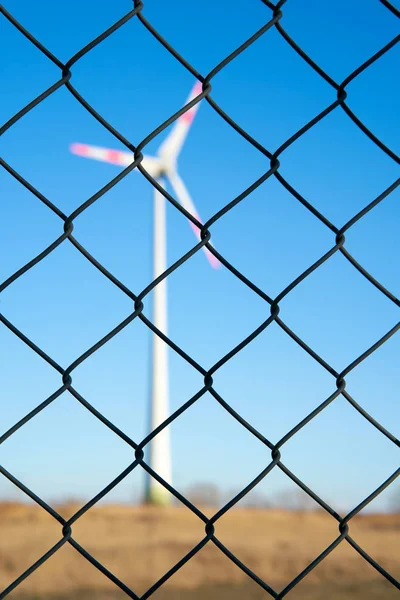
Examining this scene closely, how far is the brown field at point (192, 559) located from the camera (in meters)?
13.7

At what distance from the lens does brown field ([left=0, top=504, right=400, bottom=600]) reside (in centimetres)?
1373

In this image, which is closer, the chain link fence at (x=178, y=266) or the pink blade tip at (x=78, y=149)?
the chain link fence at (x=178, y=266)

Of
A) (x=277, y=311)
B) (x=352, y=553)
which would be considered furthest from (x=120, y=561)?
(x=277, y=311)

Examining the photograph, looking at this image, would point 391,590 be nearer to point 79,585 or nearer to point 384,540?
point 79,585

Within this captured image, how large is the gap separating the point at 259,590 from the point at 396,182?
1326 cm

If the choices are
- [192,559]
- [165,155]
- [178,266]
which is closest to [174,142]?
[165,155]

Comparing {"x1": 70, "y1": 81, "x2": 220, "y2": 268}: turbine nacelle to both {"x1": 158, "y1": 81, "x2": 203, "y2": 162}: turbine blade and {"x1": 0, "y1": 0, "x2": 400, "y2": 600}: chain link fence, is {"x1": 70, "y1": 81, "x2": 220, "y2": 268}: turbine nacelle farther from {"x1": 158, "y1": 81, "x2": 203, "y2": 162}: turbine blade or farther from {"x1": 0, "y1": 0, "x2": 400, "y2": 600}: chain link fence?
{"x1": 0, "y1": 0, "x2": 400, "y2": 600}: chain link fence

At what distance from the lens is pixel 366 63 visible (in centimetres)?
139

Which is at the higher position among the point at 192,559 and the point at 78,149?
the point at 78,149

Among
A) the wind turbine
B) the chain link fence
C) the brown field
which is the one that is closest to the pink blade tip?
the wind turbine

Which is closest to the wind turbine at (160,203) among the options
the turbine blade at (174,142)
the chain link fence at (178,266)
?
the turbine blade at (174,142)

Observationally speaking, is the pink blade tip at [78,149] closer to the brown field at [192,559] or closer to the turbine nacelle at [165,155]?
the turbine nacelle at [165,155]

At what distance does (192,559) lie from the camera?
16.1 m

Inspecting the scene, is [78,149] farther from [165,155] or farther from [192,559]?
[192,559]
